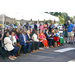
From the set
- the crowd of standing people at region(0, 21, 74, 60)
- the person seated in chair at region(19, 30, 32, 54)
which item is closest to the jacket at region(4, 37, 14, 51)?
the crowd of standing people at region(0, 21, 74, 60)

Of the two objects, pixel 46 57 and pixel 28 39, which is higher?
pixel 28 39

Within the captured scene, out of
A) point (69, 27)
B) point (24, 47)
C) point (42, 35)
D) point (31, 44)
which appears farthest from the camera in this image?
point (69, 27)

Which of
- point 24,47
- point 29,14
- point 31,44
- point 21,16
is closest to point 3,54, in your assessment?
point 24,47

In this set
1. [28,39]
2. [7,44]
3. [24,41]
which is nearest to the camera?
[7,44]

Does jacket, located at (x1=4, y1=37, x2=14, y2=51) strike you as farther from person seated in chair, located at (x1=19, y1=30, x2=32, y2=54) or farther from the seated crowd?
person seated in chair, located at (x1=19, y1=30, x2=32, y2=54)

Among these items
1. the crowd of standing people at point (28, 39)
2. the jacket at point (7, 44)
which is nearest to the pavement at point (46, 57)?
the crowd of standing people at point (28, 39)

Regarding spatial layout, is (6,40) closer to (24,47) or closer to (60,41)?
(24,47)

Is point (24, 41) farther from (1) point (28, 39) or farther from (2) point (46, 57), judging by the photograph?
(2) point (46, 57)

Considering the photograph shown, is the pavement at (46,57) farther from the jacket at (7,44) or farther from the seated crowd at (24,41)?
the jacket at (7,44)

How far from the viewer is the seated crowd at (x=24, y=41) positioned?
20.0 feet

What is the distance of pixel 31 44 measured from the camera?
7.85m

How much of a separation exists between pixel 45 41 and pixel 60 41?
1.69 metres

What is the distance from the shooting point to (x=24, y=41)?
24.5ft

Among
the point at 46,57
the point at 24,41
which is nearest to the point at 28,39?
the point at 24,41
